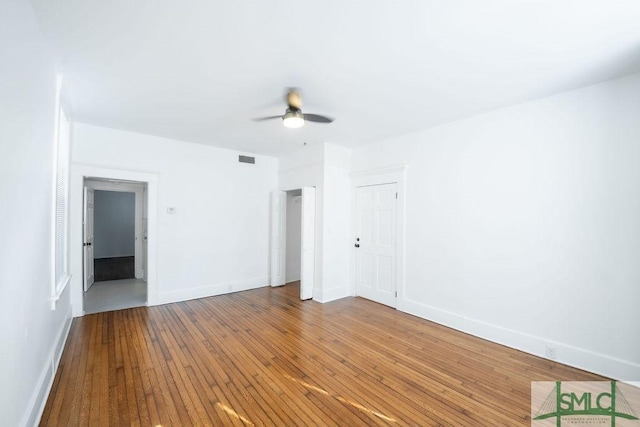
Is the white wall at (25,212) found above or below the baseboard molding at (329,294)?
above

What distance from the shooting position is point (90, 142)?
412 cm

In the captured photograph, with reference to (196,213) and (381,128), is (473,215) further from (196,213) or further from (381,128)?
(196,213)

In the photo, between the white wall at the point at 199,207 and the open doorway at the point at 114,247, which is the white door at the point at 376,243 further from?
the open doorway at the point at 114,247

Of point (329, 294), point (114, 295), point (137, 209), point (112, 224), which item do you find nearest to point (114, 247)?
point (112, 224)

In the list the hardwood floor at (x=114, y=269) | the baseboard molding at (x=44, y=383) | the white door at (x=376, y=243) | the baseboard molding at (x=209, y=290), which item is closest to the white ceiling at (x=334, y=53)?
the white door at (x=376, y=243)

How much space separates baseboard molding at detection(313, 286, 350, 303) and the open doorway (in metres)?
2.98

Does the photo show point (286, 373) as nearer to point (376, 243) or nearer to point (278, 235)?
point (376, 243)

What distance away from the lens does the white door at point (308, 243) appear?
194 inches

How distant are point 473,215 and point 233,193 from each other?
4.26 meters

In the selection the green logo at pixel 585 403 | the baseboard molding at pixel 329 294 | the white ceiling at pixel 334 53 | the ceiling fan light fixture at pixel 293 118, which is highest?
the white ceiling at pixel 334 53

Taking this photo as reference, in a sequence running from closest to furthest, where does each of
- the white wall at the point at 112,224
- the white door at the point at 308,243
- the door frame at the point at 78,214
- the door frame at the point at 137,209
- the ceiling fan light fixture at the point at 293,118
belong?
the ceiling fan light fixture at the point at 293,118 → the door frame at the point at 78,214 → the white door at the point at 308,243 → the door frame at the point at 137,209 → the white wall at the point at 112,224

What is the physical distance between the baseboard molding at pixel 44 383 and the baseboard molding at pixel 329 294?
3.40 meters

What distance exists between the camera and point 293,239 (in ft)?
21.1

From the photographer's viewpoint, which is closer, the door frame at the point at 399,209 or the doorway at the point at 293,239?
the door frame at the point at 399,209
